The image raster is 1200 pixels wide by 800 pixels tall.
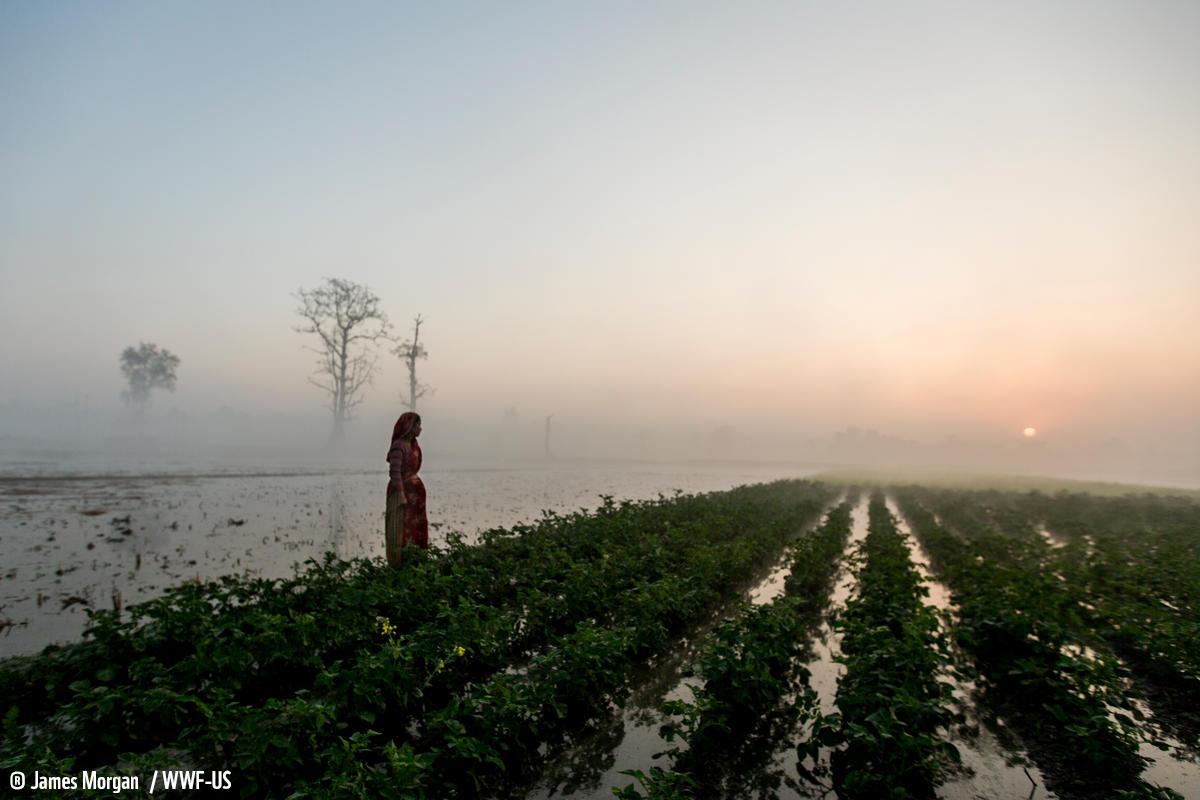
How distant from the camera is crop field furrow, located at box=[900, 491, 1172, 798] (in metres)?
5.06

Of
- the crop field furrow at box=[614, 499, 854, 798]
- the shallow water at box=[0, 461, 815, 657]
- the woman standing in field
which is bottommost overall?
the shallow water at box=[0, 461, 815, 657]

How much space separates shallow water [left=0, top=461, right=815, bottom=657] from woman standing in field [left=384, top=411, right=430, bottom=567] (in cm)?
247

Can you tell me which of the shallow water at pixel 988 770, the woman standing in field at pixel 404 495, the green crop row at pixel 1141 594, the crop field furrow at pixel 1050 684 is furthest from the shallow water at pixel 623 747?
the woman standing in field at pixel 404 495

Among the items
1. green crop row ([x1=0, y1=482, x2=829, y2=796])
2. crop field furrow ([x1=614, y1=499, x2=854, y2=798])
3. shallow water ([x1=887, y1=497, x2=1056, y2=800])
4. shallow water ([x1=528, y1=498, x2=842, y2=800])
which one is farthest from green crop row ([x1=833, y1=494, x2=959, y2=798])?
green crop row ([x1=0, y1=482, x2=829, y2=796])

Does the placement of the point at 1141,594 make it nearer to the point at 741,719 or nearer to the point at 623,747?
the point at 741,719

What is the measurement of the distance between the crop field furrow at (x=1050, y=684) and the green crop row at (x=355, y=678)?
4210 millimetres

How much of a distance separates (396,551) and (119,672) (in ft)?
15.9

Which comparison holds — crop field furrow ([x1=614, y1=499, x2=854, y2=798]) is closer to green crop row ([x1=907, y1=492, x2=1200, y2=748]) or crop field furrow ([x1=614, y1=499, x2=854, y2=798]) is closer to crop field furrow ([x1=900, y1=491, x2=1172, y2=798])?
crop field furrow ([x1=900, y1=491, x2=1172, y2=798])

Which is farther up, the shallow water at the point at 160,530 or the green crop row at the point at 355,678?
the green crop row at the point at 355,678

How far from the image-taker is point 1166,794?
15.3ft

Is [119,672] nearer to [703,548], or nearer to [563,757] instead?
[563,757]

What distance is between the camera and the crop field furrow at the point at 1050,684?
506cm

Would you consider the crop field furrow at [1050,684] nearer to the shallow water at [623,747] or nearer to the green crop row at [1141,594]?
the green crop row at [1141,594]

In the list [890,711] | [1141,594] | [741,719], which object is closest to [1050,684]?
[890,711]
